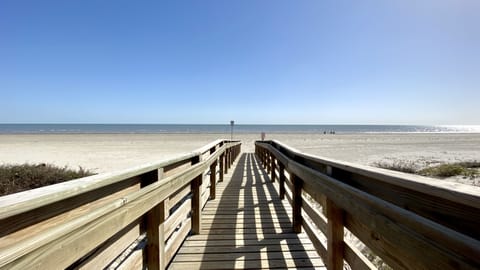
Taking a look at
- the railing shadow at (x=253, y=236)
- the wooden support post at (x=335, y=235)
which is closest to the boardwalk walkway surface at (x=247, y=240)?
the railing shadow at (x=253, y=236)

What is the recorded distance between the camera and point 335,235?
199 cm

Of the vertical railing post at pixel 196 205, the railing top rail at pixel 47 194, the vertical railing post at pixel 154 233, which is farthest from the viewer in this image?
the vertical railing post at pixel 196 205

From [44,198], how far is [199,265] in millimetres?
1934

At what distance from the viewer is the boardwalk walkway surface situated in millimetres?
2543

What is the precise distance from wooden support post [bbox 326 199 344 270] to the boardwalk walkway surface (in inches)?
20.0

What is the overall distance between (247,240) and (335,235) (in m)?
1.35

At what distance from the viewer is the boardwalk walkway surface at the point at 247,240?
254 centimetres

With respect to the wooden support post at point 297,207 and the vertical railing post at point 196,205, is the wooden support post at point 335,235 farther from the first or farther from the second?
the vertical railing post at point 196,205

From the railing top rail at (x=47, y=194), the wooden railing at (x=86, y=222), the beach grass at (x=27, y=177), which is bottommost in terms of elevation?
the beach grass at (x=27, y=177)

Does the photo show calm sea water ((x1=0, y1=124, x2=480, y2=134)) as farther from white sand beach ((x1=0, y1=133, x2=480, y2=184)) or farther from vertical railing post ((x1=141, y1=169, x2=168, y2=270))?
vertical railing post ((x1=141, y1=169, x2=168, y2=270))

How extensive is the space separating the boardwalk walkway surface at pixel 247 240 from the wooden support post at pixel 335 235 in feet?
1.66

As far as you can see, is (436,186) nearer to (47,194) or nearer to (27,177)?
(47,194)

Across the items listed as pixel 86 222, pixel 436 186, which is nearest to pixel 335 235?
pixel 436 186

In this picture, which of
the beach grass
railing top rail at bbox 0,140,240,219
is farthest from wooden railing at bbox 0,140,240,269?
the beach grass
